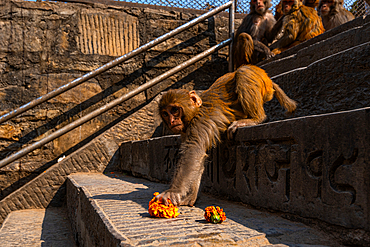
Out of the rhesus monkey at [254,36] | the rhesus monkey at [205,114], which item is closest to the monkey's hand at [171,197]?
the rhesus monkey at [205,114]

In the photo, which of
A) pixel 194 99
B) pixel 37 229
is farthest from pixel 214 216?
pixel 37 229

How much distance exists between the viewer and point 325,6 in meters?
4.83

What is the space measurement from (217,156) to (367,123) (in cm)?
139

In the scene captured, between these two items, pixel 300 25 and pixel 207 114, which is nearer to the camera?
pixel 207 114

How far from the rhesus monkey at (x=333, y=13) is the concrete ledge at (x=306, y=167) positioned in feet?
11.3

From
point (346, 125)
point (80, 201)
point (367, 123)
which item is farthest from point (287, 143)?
point (80, 201)

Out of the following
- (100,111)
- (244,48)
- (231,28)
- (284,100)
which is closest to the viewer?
(284,100)

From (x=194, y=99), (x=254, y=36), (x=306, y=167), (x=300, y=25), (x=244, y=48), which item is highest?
(x=300, y=25)

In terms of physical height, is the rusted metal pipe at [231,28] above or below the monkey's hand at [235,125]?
above

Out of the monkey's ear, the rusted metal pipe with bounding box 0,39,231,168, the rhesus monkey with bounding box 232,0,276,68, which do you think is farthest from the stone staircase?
the rhesus monkey with bounding box 232,0,276,68

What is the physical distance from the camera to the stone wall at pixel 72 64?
490 centimetres

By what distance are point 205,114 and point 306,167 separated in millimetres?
→ 946

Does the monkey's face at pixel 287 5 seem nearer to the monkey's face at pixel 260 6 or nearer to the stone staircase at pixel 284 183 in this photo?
the monkey's face at pixel 260 6

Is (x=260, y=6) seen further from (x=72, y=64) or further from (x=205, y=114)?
(x=205, y=114)
